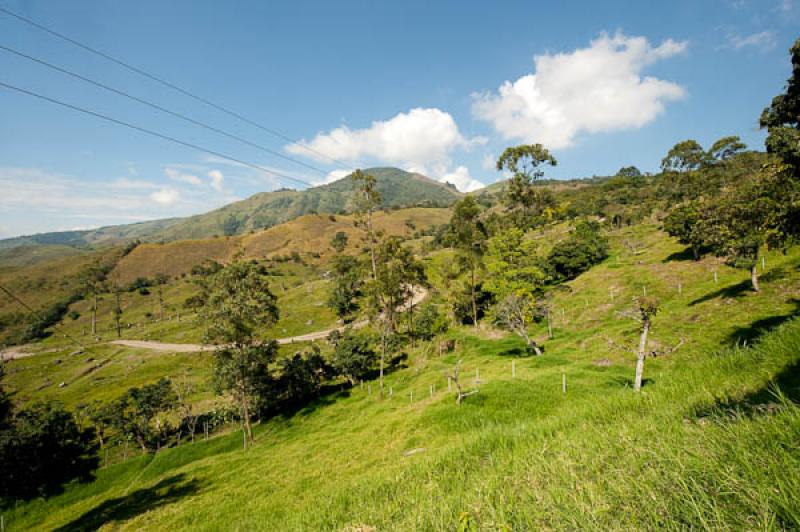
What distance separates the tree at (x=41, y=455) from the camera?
1231 inches

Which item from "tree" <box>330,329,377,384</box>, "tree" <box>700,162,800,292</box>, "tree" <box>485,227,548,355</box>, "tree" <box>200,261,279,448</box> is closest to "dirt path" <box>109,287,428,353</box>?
"tree" <box>330,329,377,384</box>

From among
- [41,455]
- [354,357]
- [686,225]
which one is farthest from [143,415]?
[686,225]

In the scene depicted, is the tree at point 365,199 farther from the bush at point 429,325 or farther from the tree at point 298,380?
the tree at point 298,380

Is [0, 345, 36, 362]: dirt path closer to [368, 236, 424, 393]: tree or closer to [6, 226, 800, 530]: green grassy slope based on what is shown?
[6, 226, 800, 530]: green grassy slope

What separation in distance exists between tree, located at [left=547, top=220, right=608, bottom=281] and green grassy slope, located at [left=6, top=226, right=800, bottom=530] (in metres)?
3.86

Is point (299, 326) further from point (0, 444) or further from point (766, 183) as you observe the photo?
point (766, 183)

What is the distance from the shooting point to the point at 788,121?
1298 cm

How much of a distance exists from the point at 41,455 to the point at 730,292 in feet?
233

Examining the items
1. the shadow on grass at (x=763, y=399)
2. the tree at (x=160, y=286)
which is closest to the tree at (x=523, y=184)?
the shadow on grass at (x=763, y=399)

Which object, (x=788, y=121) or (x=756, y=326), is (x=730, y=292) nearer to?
(x=756, y=326)

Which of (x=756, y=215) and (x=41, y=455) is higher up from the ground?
(x=756, y=215)

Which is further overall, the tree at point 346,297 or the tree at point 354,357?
the tree at point 346,297

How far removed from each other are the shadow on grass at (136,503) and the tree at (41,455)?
11.4 meters

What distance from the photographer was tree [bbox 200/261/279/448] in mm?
32812
